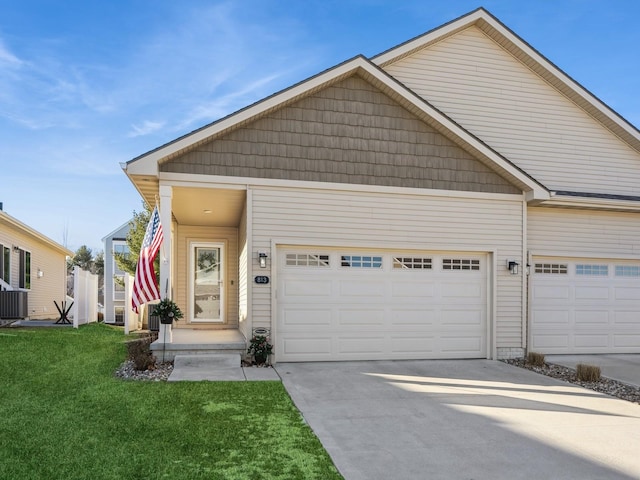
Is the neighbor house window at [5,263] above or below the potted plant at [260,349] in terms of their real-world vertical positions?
above

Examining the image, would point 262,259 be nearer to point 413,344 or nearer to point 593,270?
point 413,344

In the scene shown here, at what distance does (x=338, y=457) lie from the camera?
4.39 m

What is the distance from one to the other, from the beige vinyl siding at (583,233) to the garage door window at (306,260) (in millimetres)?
4519

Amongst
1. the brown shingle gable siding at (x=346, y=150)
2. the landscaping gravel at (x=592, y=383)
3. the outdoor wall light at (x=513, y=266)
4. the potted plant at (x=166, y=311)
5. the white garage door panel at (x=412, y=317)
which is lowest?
the landscaping gravel at (x=592, y=383)

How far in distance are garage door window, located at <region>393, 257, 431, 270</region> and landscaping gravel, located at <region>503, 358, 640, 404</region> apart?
7.96 ft

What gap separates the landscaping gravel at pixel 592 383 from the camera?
734cm

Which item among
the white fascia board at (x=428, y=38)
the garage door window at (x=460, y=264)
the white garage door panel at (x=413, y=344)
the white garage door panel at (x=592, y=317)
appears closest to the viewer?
the white garage door panel at (x=413, y=344)

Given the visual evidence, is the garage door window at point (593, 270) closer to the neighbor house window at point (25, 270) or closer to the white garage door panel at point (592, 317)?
the white garage door panel at point (592, 317)

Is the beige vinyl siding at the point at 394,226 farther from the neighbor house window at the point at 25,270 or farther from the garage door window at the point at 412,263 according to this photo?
the neighbor house window at the point at 25,270

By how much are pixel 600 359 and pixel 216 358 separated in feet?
25.3

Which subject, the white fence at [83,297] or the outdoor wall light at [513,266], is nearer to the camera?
the outdoor wall light at [513,266]

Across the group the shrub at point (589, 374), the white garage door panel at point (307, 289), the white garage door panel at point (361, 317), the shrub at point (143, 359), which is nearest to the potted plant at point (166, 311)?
the shrub at point (143, 359)

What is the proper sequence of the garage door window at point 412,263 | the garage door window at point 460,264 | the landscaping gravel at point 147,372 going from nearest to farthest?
the landscaping gravel at point 147,372 → the garage door window at point 412,263 → the garage door window at point 460,264

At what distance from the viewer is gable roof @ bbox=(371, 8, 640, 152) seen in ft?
38.2
